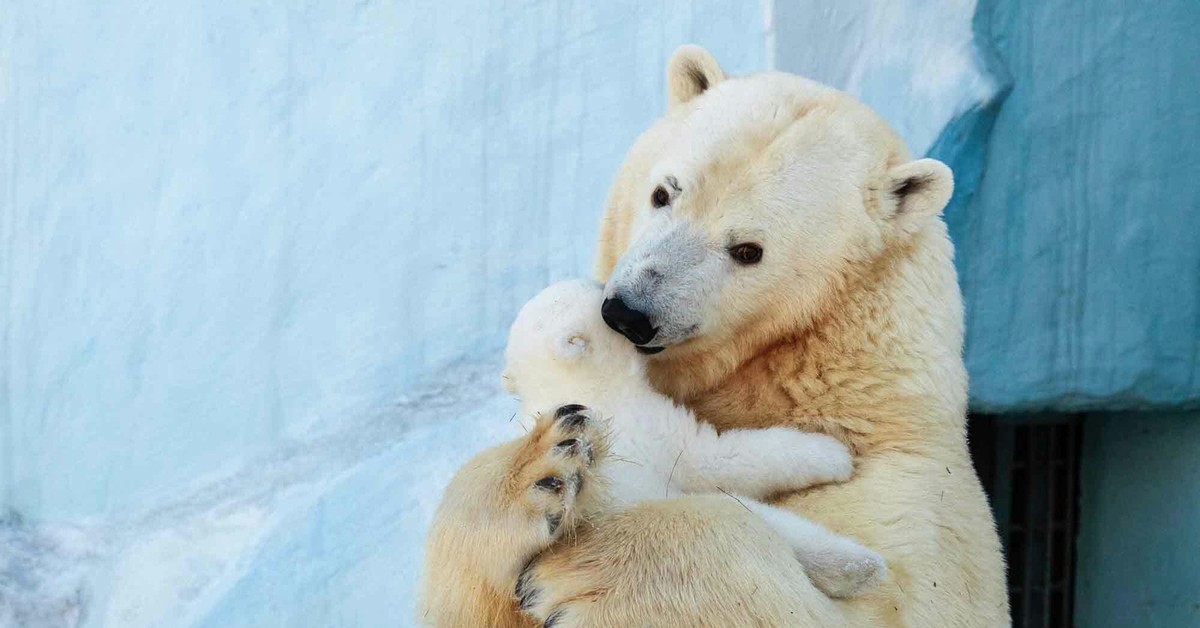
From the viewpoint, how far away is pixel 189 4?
299 cm

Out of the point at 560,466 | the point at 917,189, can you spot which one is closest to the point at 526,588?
the point at 560,466

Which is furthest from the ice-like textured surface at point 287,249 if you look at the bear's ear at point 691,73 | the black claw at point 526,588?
the black claw at point 526,588

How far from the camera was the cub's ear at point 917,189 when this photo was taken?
5.97 ft

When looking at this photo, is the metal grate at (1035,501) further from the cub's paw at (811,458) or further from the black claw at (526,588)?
the black claw at (526,588)

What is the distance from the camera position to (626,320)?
166cm

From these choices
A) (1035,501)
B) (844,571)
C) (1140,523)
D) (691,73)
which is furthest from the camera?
(1035,501)

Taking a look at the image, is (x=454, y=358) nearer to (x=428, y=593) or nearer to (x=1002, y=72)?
(x=428, y=593)

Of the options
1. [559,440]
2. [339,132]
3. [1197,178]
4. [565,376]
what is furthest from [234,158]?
[1197,178]

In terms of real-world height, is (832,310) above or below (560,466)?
above

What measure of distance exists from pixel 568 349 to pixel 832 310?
44 cm

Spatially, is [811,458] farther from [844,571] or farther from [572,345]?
[572,345]

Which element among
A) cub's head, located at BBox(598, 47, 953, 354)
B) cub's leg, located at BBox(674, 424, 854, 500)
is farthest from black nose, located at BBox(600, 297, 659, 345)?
cub's leg, located at BBox(674, 424, 854, 500)

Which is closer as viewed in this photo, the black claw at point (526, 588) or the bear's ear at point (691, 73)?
the black claw at point (526, 588)

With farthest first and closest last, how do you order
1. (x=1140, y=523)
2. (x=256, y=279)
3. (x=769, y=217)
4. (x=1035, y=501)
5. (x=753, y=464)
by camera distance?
1. (x=1035, y=501)
2. (x=1140, y=523)
3. (x=256, y=279)
4. (x=769, y=217)
5. (x=753, y=464)
